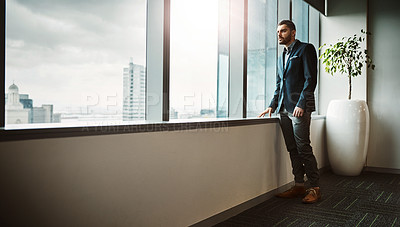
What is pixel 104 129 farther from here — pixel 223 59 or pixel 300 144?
pixel 300 144

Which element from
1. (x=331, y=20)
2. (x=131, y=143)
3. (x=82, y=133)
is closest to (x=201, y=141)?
(x=131, y=143)

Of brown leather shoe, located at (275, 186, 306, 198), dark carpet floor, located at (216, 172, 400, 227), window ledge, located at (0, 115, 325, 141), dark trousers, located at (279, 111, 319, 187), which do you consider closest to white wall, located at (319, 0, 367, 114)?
dark carpet floor, located at (216, 172, 400, 227)

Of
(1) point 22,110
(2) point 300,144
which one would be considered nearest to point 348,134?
(2) point 300,144

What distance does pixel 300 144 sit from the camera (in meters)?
2.64

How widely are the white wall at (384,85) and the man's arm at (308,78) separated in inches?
69.8

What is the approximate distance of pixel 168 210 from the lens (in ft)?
5.90

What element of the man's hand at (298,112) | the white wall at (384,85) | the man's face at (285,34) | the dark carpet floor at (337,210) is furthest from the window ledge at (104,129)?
the white wall at (384,85)

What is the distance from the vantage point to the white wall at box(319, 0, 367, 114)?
396cm

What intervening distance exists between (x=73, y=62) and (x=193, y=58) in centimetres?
93

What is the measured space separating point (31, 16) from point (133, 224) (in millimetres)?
1004

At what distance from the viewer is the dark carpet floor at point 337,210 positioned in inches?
85.2

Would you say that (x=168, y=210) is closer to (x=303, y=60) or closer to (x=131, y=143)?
(x=131, y=143)

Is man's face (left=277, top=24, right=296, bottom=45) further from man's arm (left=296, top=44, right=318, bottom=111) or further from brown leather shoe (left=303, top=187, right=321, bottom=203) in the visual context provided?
brown leather shoe (left=303, top=187, right=321, bottom=203)

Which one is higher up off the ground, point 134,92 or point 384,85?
point 384,85
